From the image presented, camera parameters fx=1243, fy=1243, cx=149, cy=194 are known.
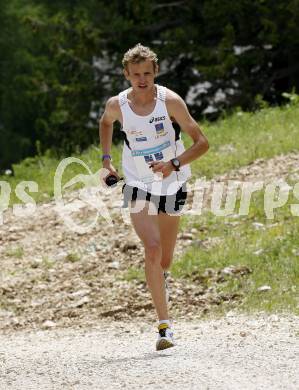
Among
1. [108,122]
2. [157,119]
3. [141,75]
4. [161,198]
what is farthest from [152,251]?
[141,75]

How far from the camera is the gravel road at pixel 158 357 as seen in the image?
8461mm

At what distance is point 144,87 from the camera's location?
32.0 ft

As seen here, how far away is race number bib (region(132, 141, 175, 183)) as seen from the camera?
9820mm

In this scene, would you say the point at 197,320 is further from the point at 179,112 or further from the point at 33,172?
the point at 33,172

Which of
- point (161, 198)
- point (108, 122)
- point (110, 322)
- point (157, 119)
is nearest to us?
point (157, 119)

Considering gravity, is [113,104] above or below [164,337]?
above

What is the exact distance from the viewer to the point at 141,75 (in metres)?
9.73

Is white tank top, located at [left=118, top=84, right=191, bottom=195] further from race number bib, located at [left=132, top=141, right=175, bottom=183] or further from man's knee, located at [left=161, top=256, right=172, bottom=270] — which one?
man's knee, located at [left=161, top=256, right=172, bottom=270]

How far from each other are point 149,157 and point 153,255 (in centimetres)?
78

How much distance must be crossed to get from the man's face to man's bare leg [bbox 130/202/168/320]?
1.02m

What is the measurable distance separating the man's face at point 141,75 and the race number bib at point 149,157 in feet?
1.59

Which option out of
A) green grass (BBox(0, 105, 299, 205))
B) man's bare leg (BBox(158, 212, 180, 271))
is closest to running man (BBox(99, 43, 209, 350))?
man's bare leg (BBox(158, 212, 180, 271))

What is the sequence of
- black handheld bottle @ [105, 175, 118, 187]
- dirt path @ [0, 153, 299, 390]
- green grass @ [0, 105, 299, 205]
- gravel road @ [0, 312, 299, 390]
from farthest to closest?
green grass @ [0, 105, 299, 205], black handheld bottle @ [105, 175, 118, 187], dirt path @ [0, 153, 299, 390], gravel road @ [0, 312, 299, 390]

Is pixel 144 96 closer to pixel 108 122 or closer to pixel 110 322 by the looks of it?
pixel 108 122
